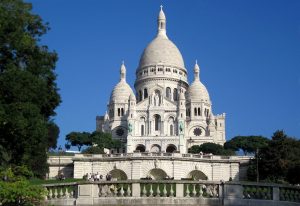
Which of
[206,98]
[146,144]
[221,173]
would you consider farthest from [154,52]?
[221,173]

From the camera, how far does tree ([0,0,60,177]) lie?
73.1 feet

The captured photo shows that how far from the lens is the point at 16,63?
24.2 meters

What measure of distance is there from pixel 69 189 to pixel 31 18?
311 inches

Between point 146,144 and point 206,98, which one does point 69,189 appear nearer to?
point 146,144

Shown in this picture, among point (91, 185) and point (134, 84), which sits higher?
point (134, 84)

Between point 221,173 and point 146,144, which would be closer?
point 221,173

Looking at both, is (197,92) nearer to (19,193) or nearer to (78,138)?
(78,138)

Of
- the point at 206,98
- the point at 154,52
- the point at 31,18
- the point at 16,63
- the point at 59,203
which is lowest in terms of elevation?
the point at 59,203

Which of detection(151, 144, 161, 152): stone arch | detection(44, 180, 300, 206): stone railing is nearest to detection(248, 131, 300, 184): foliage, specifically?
detection(44, 180, 300, 206): stone railing

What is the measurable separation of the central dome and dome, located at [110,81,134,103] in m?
8.41

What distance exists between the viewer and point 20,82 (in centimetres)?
2250

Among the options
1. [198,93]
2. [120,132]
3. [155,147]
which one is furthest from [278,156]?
[198,93]

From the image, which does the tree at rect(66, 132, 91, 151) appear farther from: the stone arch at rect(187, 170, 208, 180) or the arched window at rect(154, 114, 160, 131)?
the stone arch at rect(187, 170, 208, 180)

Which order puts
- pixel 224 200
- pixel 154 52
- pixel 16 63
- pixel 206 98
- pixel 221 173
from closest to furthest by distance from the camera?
pixel 224 200
pixel 16 63
pixel 221 173
pixel 206 98
pixel 154 52
